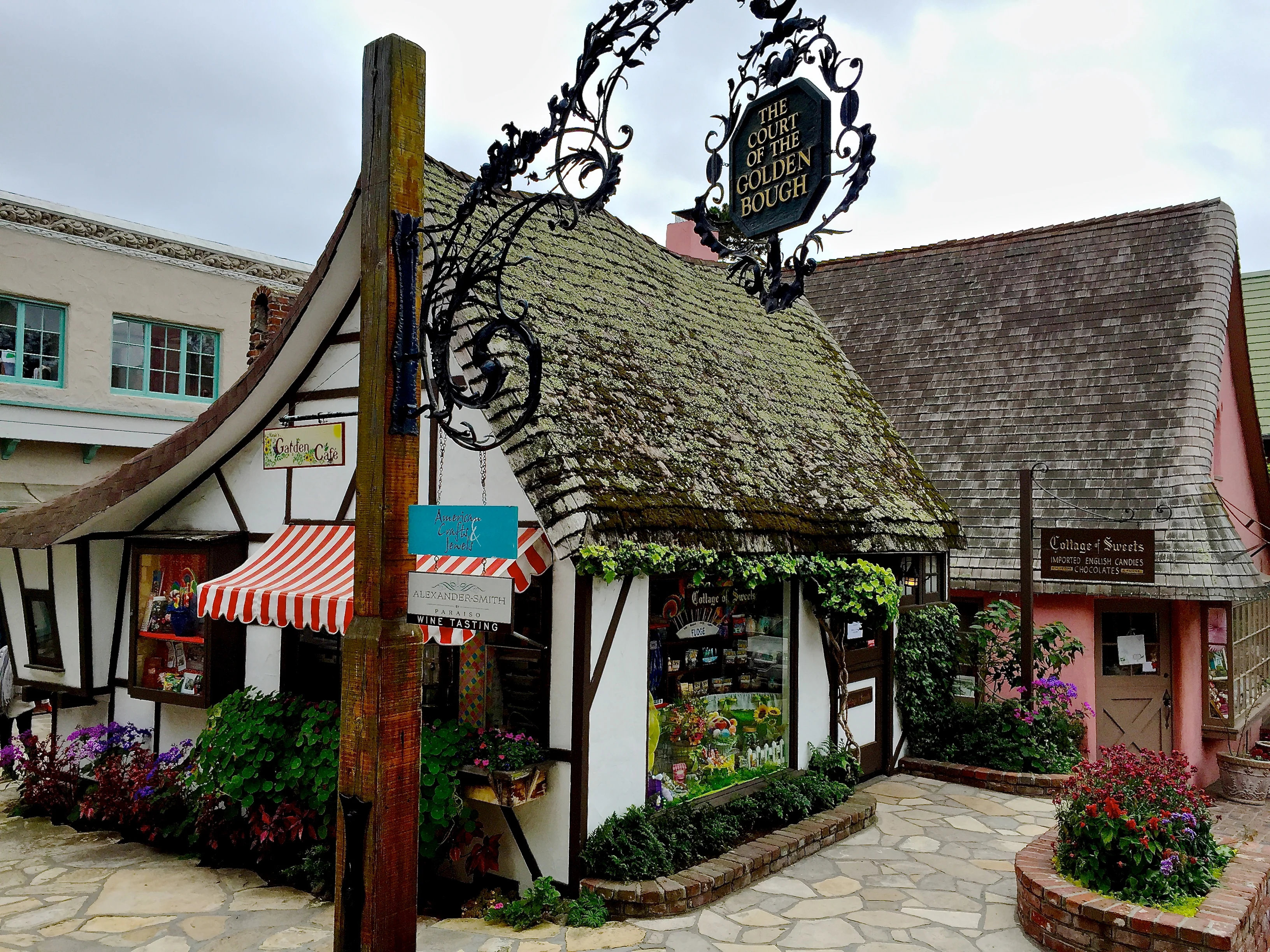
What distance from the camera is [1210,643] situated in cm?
1276

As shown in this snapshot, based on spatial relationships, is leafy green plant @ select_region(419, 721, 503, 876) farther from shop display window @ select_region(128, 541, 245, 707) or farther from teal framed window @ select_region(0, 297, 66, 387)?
teal framed window @ select_region(0, 297, 66, 387)

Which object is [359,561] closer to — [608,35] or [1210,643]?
[608,35]

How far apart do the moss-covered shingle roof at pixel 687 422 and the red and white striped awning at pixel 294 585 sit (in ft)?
5.25

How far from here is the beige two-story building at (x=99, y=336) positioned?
49.6 ft

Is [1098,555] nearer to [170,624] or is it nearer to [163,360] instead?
[170,624]

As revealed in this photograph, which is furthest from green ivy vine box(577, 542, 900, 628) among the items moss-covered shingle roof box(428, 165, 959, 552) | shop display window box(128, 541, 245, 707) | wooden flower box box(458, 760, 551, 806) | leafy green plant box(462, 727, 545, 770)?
shop display window box(128, 541, 245, 707)

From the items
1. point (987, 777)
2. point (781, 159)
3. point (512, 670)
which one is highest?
point (781, 159)

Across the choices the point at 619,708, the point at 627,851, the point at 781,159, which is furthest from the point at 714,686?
the point at 781,159

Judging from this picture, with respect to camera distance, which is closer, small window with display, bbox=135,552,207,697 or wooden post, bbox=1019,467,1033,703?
small window with display, bbox=135,552,207,697

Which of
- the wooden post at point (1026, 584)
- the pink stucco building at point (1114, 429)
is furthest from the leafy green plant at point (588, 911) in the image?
the pink stucco building at point (1114, 429)

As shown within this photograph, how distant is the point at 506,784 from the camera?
6.09 meters

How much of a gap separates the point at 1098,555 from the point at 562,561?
21.1 ft

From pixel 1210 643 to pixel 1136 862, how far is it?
832 cm

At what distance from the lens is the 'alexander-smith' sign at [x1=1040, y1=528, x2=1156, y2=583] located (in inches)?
385
